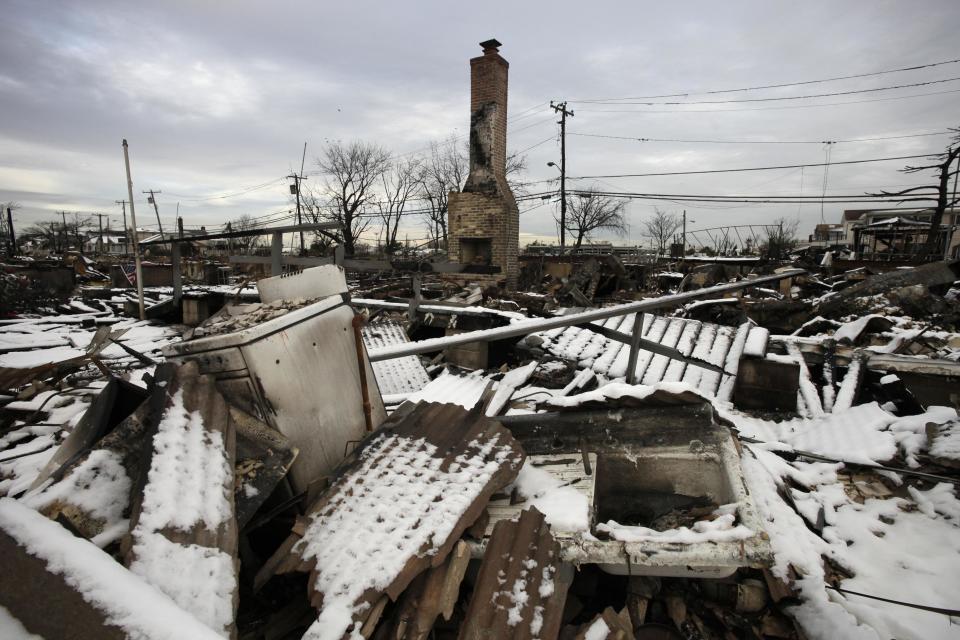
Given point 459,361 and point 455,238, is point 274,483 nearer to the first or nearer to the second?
point 459,361

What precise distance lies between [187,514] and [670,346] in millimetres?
3732

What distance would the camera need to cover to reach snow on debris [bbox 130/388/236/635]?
1.15 metres

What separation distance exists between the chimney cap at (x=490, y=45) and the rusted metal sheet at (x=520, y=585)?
40.9 feet

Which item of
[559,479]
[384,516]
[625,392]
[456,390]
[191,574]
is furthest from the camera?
[456,390]

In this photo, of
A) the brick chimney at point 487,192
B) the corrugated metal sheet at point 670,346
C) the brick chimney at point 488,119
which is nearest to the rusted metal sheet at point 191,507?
the corrugated metal sheet at point 670,346

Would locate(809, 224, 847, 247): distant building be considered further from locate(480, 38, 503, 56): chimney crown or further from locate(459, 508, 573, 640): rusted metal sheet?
locate(459, 508, 573, 640): rusted metal sheet

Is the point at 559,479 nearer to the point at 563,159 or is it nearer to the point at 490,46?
the point at 490,46

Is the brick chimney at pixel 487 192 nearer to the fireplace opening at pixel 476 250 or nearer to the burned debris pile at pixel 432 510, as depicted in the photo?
the fireplace opening at pixel 476 250

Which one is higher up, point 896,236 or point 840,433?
point 896,236

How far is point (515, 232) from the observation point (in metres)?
12.5

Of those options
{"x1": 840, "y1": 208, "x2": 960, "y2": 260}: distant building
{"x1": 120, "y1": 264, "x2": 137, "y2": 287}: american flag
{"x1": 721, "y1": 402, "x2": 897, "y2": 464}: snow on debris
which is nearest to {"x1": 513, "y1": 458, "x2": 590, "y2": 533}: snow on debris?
{"x1": 721, "y1": 402, "x2": 897, "y2": 464}: snow on debris

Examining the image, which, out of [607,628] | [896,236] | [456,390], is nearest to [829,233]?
[896,236]

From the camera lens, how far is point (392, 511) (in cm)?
158

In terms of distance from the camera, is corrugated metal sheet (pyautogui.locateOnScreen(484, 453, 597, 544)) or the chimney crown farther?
the chimney crown
